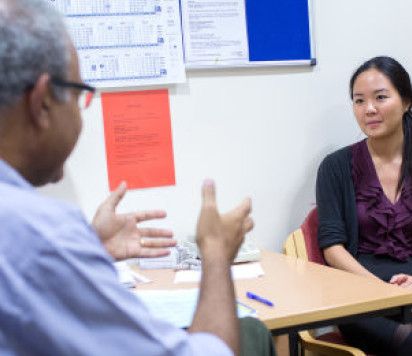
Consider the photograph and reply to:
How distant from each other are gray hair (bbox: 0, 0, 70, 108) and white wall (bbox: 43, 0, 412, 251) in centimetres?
162

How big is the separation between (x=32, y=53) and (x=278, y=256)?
1.67 m

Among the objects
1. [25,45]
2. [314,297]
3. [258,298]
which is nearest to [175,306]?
[258,298]

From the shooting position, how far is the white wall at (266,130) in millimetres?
2529

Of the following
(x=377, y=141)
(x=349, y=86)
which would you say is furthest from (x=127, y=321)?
(x=349, y=86)

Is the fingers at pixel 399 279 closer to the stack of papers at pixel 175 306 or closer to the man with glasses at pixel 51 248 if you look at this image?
the stack of papers at pixel 175 306

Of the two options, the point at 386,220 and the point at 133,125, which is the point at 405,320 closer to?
the point at 386,220

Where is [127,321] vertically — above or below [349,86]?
below

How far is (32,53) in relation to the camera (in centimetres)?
81

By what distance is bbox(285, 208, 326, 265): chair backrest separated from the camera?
7.89 feet

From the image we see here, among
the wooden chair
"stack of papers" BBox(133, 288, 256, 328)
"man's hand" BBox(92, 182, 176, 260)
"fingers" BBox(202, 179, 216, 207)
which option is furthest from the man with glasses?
the wooden chair

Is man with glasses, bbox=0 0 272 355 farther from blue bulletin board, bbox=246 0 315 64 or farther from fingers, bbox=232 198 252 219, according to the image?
blue bulletin board, bbox=246 0 315 64

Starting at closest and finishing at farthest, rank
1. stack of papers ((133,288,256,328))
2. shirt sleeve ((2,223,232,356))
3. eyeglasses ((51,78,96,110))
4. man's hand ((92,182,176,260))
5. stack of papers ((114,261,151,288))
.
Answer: shirt sleeve ((2,223,232,356)) < eyeglasses ((51,78,96,110)) < man's hand ((92,182,176,260)) < stack of papers ((133,288,256,328)) < stack of papers ((114,261,151,288))

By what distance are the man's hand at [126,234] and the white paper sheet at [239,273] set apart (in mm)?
638

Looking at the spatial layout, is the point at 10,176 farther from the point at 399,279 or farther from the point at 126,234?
the point at 399,279
